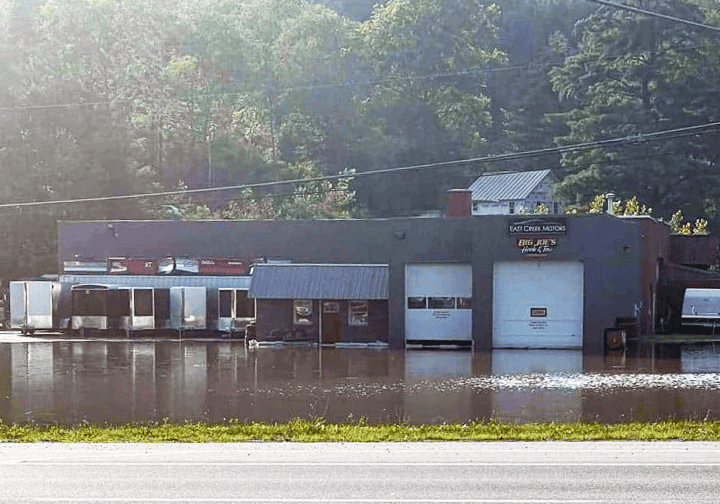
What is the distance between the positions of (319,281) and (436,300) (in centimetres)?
438

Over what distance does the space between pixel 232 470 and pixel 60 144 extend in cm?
5530

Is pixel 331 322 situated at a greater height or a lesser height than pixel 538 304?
lesser

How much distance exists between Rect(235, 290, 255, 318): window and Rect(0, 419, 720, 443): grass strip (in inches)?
931

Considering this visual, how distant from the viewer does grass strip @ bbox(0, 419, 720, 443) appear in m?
18.4

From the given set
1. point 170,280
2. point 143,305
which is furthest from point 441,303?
point 143,305

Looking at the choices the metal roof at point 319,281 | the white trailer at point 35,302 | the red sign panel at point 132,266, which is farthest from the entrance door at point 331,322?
the white trailer at point 35,302

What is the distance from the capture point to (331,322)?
43.0 m

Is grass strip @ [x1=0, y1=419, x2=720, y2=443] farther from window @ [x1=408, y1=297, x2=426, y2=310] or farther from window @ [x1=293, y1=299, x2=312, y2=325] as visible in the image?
window @ [x1=293, y1=299, x2=312, y2=325]

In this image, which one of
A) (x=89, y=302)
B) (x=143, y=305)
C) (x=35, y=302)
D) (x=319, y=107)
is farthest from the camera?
(x=319, y=107)

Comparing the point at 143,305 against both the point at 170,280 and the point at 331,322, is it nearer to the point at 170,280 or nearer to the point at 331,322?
the point at 170,280

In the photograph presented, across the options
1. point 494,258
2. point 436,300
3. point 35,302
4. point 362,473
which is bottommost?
point 362,473

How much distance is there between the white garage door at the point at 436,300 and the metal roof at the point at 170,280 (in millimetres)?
6892

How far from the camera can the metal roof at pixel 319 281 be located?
140 feet

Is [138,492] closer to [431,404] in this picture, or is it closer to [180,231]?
[431,404]
